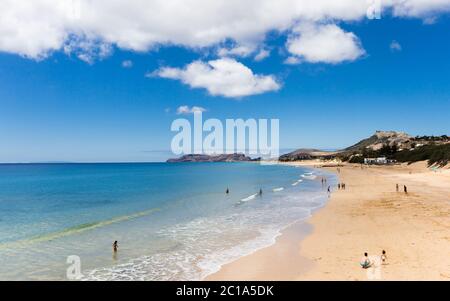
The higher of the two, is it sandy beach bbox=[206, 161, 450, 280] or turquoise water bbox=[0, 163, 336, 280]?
sandy beach bbox=[206, 161, 450, 280]

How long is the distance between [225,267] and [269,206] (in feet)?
79.9

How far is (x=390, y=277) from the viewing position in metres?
14.9

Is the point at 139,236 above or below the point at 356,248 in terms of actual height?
below

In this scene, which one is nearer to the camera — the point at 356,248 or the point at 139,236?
the point at 356,248

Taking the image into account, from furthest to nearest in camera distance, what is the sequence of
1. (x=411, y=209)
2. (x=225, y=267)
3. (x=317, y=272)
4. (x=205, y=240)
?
(x=411, y=209)
(x=205, y=240)
(x=225, y=267)
(x=317, y=272)

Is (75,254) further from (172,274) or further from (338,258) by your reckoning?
→ (338,258)

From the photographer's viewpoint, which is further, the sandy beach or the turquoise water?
the turquoise water

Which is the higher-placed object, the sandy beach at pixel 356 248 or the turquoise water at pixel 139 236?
the sandy beach at pixel 356 248

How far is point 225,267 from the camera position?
18016mm

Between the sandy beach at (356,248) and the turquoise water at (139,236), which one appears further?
the turquoise water at (139,236)
